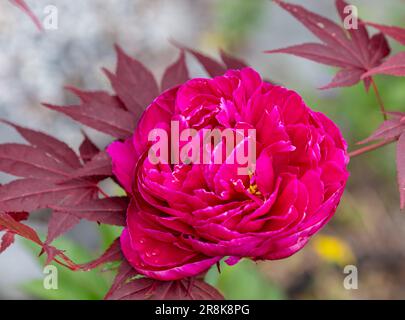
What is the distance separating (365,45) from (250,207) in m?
0.29

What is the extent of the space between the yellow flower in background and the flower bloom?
128 centimetres

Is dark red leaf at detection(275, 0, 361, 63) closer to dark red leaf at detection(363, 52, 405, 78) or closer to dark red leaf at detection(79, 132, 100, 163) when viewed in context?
dark red leaf at detection(363, 52, 405, 78)

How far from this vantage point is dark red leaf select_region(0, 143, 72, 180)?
2.07 ft

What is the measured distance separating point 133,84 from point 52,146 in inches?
4.2

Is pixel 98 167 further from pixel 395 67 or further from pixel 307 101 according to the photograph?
pixel 307 101

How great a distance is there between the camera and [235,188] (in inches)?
20.9

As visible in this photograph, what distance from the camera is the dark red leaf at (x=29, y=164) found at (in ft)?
2.07

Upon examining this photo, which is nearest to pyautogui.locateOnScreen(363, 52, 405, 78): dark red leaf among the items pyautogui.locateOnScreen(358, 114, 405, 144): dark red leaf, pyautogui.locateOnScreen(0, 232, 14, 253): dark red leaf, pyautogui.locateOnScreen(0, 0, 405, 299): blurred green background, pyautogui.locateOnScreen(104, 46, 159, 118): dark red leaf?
pyautogui.locateOnScreen(358, 114, 405, 144): dark red leaf

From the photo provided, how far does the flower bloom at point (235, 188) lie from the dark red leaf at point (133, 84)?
0.11 metres

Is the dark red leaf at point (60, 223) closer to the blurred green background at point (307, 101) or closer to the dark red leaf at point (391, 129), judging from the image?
the dark red leaf at point (391, 129)

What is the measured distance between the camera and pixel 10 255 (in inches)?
62.4

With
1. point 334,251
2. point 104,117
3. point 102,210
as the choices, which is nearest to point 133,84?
point 104,117

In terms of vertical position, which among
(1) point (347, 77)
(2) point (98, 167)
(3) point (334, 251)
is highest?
(3) point (334, 251)

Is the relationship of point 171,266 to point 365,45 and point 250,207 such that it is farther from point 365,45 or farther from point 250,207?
point 365,45
